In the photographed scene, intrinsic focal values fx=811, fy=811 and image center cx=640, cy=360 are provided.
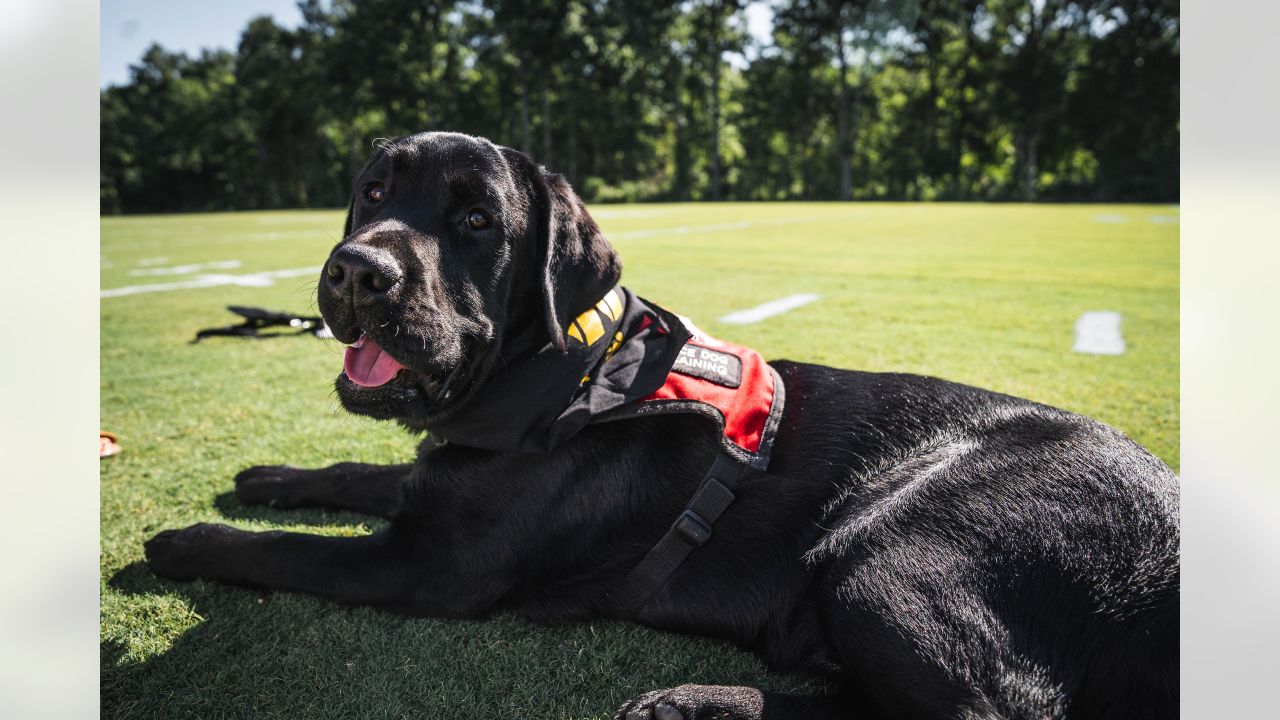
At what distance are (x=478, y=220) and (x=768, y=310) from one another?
492 cm

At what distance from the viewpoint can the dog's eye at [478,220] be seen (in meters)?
2.27

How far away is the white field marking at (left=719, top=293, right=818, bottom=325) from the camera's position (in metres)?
6.47

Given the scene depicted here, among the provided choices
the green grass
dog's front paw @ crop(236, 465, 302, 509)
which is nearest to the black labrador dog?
the green grass

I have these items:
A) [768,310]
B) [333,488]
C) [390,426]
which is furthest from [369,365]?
[768,310]

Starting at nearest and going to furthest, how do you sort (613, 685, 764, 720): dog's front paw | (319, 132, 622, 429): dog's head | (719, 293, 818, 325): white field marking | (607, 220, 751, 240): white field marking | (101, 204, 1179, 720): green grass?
1. (613, 685, 764, 720): dog's front paw
2. (101, 204, 1179, 720): green grass
3. (319, 132, 622, 429): dog's head
4. (719, 293, 818, 325): white field marking
5. (607, 220, 751, 240): white field marking

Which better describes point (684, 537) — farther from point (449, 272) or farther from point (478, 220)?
point (478, 220)

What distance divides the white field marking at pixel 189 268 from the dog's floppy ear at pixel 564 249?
29.0 ft

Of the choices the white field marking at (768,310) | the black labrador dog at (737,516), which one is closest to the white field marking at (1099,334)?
the white field marking at (768,310)

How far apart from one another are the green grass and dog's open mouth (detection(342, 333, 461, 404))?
608 millimetres

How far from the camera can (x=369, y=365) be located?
2164 millimetres

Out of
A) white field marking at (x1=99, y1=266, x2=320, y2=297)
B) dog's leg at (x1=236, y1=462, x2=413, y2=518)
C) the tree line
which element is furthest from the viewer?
the tree line

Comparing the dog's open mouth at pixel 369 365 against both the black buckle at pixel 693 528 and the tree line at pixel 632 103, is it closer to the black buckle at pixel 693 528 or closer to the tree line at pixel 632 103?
the black buckle at pixel 693 528

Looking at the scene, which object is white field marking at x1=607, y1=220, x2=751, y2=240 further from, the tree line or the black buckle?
the tree line
